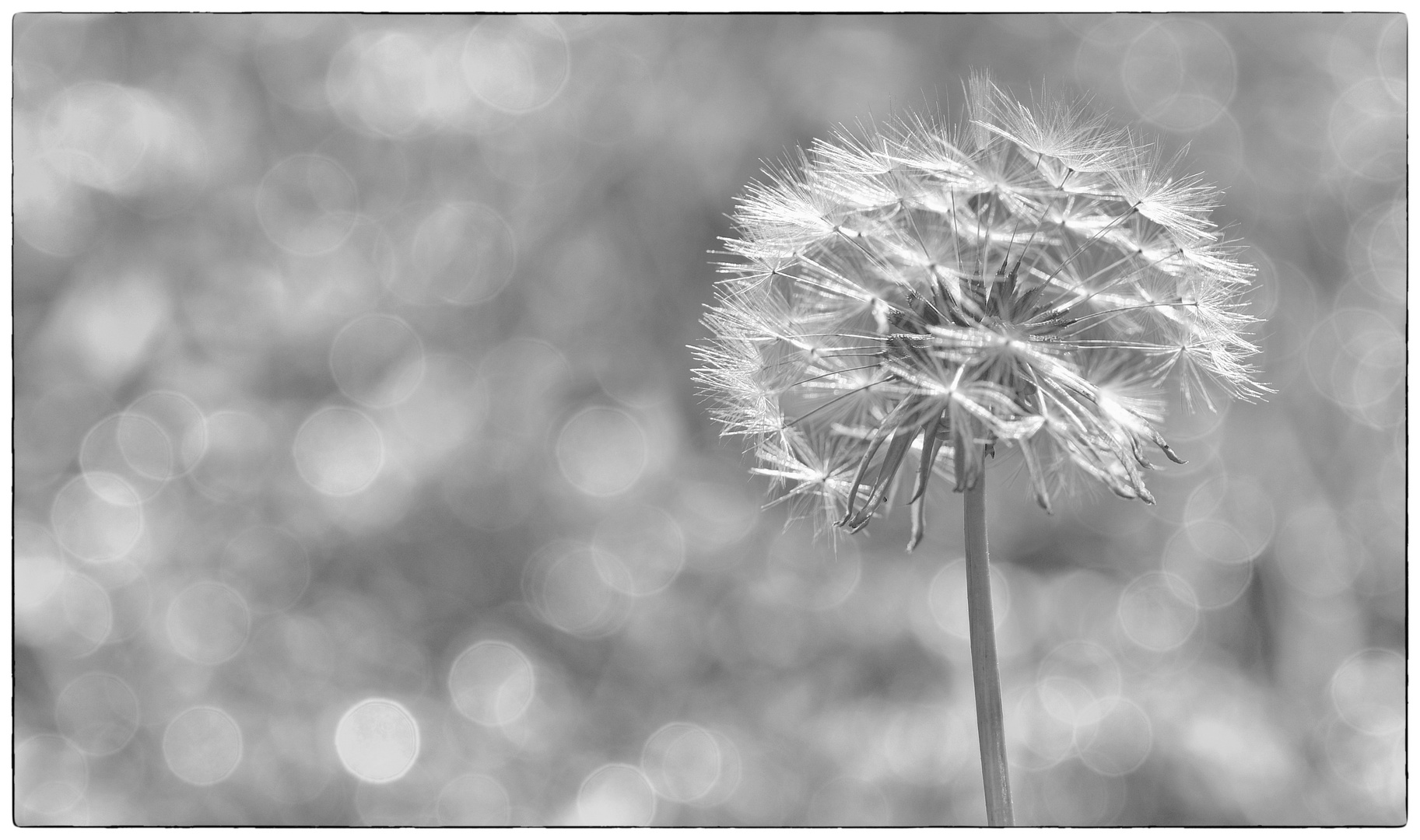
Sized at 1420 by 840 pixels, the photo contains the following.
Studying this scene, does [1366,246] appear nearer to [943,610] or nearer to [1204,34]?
[1204,34]

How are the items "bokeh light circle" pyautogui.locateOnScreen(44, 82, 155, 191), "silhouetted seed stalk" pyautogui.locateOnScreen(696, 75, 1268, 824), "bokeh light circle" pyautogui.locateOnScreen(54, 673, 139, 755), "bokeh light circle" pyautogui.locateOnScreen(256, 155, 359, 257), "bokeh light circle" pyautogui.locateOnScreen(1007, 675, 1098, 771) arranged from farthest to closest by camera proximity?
"bokeh light circle" pyautogui.locateOnScreen(256, 155, 359, 257) < "bokeh light circle" pyautogui.locateOnScreen(1007, 675, 1098, 771) < "bokeh light circle" pyautogui.locateOnScreen(54, 673, 139, 755) < "bokeh light circle" pyautogui.locateOnScreen(44, 82, 155, 191) < "silhouetted seed stalk" pyautogui.locateOnScreen(696, 75, 1268, 824)

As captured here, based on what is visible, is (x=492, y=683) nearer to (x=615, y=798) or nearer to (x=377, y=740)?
(x=377, y=740)

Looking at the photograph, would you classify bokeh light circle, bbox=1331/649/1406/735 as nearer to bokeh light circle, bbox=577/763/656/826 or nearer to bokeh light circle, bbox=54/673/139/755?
bokeh light circle, bbox=577/763/656/826

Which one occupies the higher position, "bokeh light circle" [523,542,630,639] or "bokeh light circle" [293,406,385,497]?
"bokeh light circle" [293,406,385,497]

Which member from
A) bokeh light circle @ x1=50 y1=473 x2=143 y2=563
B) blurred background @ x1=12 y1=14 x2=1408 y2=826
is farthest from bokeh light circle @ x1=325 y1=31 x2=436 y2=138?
bokeh light circle @ x1=50 y1=473 x2=143 y2=563

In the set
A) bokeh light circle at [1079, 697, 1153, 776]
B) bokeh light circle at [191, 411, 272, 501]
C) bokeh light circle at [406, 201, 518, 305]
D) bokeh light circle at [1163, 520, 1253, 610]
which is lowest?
bokeh light circle at [1079, 697, 1153, 776]

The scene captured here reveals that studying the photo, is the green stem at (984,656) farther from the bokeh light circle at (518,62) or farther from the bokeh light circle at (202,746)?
the bokeh light circle at (202,746)

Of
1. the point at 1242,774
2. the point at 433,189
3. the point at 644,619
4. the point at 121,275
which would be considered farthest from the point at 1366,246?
the point at 121,275
